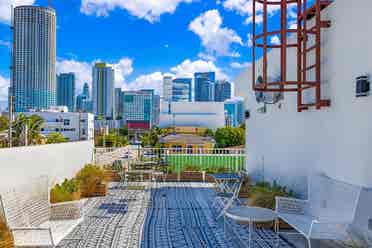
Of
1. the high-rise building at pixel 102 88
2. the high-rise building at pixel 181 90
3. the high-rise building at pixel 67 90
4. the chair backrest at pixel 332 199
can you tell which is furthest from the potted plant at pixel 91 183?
the high-rise building at pixel 181 90

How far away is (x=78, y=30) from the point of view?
26.4 m

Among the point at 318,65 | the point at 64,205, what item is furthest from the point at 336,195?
the point at 64,205

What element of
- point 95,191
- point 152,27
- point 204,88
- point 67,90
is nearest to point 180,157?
point 95,191

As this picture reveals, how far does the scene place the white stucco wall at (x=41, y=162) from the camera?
4.73m

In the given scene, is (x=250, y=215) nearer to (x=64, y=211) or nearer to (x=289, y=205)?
(x=289, y=205)

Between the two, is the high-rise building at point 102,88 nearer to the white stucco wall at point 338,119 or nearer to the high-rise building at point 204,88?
the white stucco wall at point 338,119

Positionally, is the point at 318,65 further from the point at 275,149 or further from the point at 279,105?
the point at 275,149

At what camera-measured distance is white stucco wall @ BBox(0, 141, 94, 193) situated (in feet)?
15.5

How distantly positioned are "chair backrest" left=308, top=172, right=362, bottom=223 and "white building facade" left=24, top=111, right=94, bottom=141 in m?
73.0

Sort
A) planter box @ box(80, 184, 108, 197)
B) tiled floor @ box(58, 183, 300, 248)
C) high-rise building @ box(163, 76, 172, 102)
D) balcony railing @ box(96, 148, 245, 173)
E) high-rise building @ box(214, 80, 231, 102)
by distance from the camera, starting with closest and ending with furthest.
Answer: tiled floor @ box(58, 183, 300, 248) → planter box @ box(80, 184, 108, 197) → balcony railing @ box(96, 148, 245, 173) → high-rise building @ box(214, 80, 231, 102) → high-rise building @ box(163, 76, 172, 102)

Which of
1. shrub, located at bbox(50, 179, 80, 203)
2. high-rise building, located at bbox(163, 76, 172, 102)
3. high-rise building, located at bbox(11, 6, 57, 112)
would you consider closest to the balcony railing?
high-rise building, located at bbox(11, 6, 57, 112)

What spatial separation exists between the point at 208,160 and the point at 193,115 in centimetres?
6293

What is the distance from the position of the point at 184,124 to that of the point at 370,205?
230 ft

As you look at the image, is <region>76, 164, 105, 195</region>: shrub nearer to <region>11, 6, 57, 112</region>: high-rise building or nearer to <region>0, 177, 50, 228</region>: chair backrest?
<region>0, 177, 50, 228</region>: chair backrest
